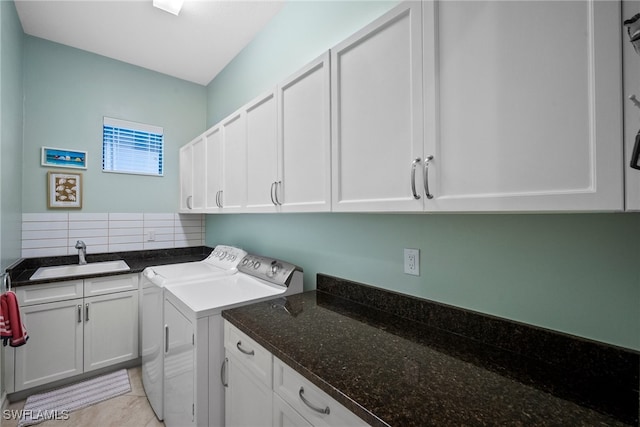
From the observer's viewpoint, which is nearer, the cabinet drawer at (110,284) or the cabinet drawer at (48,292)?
the cabinet drawer at (48,292)

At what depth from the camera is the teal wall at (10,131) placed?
181 cm

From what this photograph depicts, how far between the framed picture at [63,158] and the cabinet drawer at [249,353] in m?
2.53

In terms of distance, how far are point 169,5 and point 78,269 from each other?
2364mm

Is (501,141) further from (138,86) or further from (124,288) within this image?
(138,86)

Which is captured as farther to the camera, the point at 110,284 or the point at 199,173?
the point at 199,173

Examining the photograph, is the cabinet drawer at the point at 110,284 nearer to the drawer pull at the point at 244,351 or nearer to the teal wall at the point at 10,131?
the teal wall at the point at 10,131

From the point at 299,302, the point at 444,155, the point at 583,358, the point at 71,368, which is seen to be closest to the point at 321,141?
the point at 444,155

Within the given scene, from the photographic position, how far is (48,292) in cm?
215

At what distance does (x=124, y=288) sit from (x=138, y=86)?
83.8 inches

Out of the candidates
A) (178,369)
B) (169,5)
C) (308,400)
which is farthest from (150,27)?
(308,400)

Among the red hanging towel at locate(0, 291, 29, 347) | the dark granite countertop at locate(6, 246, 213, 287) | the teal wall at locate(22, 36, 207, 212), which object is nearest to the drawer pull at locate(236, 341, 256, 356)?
the red hanging towel at locate(0, 291, 29, 347)

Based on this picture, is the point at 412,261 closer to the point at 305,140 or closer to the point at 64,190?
the point at 305,140

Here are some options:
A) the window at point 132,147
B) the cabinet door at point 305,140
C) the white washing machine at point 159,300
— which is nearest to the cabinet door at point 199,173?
the white washing machine at point 159,300

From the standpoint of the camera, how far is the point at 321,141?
1.30m
